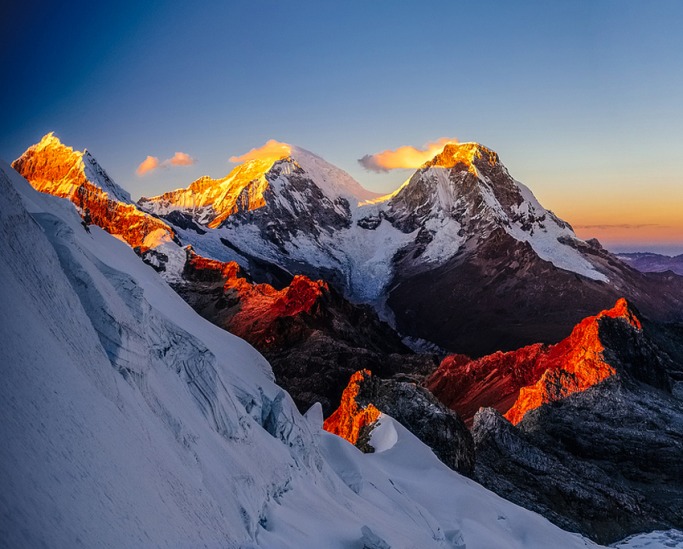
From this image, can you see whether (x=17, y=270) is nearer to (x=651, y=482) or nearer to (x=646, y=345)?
(x=651, y=482)

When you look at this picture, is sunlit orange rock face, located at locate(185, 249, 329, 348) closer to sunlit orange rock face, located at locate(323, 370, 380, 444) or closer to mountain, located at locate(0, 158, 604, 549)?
sunlit orange rock face, located at locate(323, 370, 380, 444)

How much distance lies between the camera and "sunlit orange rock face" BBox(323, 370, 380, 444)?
53.6 m

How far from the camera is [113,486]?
10.9 metres

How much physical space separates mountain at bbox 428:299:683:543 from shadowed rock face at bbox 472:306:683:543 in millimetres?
122

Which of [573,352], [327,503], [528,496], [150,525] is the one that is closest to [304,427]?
[327,503]

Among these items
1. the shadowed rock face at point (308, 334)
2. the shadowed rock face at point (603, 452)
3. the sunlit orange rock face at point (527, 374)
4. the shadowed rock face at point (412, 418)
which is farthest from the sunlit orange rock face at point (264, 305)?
the shadowed rock face at point (412, 418)

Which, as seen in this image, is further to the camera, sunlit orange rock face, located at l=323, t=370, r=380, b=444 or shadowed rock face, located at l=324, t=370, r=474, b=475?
shadowed rock face, located at l=324, t=370, r=474, b=475

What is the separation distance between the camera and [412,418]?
193 ft

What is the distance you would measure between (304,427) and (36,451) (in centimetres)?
1916

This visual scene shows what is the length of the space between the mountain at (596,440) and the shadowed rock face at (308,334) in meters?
41.7

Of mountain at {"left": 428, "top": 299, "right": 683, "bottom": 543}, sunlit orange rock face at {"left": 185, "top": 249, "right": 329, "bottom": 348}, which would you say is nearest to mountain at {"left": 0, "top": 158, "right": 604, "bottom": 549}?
mountain at {"left": 428, "top": 299, "right": 683, "bottom": 543}

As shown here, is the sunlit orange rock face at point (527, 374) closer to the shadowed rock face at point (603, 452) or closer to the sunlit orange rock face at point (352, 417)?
the shadowed rock face at point (603, 452)

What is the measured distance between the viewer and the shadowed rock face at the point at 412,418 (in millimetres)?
55688

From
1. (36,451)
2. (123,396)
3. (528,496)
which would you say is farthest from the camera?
(528,496)
